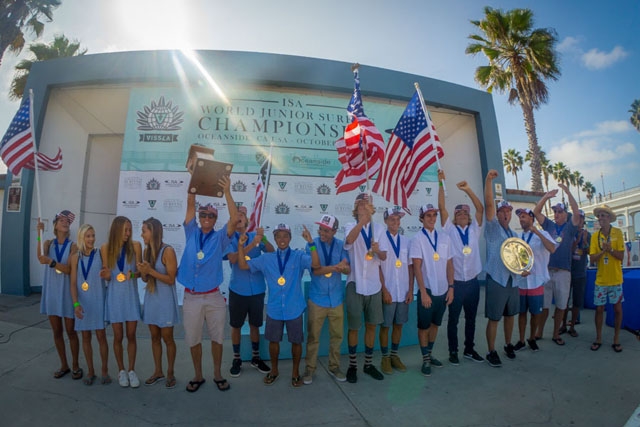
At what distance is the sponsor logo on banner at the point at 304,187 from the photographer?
359 inches

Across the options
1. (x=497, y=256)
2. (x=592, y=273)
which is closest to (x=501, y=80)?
(x=592, y=273)

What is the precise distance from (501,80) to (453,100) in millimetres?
4350

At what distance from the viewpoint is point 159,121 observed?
8.95 metres

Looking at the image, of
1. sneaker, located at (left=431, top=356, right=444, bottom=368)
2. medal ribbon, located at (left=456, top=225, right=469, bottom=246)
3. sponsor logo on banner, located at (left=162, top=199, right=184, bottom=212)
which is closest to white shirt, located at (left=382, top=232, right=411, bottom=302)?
medal ribbon, located at (left=456, top=225, right=469, bottom=246)

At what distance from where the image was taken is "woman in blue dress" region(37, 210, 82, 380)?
411 cm

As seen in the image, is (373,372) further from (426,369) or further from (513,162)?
(513,162)

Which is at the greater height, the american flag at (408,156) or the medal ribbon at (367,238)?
the american flag at (408,156)

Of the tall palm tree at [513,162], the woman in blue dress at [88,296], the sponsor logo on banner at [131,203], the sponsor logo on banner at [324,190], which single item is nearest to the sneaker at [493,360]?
the woman in blue dress at [88,296]

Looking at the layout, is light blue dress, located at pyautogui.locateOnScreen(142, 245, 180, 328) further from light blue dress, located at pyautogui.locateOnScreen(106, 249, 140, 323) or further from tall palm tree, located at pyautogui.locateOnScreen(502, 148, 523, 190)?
tall palm tree, located at pyautogui.locateOnScreen(502, 148, 523, 190)

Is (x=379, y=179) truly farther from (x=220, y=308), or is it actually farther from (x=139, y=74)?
(x=139, y=74)

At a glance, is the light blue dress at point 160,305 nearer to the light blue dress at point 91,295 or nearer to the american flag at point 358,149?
the light blue dress at point 91,295

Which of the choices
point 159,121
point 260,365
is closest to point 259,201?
point 260,365

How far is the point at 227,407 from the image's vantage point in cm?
343

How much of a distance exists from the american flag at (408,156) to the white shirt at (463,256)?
826mm
